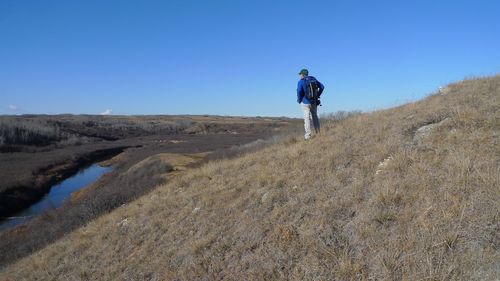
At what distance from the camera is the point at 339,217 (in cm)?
550

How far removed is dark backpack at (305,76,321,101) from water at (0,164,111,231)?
58.7 ft

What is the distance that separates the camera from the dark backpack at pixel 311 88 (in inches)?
428

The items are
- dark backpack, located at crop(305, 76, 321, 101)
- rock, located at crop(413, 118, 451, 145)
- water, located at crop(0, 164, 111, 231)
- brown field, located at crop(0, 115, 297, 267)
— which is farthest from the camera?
water, located at crop(0, 164, 111, 231)

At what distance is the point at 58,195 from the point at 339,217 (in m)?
30.1

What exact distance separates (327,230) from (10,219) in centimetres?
2555

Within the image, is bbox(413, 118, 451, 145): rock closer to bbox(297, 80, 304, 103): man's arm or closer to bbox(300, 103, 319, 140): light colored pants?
bbox(300, 103, 319, 140): light colored pants

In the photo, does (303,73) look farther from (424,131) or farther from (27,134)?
(27,134)

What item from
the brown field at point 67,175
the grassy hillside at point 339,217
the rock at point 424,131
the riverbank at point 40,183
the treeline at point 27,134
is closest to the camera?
the grassy hillside at point 339,217

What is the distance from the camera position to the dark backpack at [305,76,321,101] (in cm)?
1088

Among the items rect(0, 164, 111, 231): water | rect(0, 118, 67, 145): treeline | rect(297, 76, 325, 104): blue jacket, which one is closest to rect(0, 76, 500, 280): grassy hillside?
rect(297, 76, 325, 104): blue jacket

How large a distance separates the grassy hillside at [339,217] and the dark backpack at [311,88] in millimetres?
1403

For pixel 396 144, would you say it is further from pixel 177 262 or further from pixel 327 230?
pixel 177 262

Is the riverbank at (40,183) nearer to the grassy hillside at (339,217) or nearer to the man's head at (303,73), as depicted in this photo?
the grassy hillside at (339,217)

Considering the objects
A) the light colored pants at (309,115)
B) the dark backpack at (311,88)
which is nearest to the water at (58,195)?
the light colored pants at (309,115)
